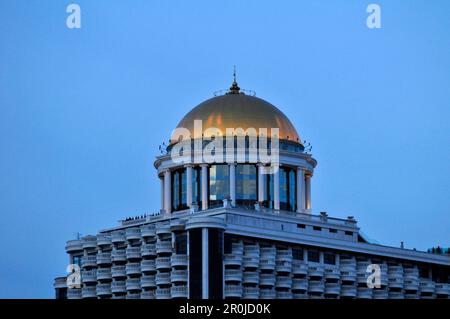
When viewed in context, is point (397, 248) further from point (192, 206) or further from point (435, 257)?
point (192, 206)

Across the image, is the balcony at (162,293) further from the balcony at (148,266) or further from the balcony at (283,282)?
the balcony at (283,282)

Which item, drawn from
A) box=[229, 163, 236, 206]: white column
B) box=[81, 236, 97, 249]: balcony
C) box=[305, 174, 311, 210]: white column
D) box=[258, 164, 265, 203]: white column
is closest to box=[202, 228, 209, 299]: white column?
box=[229, 163, 236, 206]: white column

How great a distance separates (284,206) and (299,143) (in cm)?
717

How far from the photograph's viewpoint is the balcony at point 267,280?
16762cm

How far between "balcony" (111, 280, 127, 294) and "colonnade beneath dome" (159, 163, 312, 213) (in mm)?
11196

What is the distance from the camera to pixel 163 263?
168m

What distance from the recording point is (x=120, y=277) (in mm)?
173000

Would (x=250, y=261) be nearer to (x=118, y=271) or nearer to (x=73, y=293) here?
(x=118, y=271)

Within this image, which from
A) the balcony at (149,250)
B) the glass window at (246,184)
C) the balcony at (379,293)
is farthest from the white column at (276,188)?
the balcony at (149,250)
